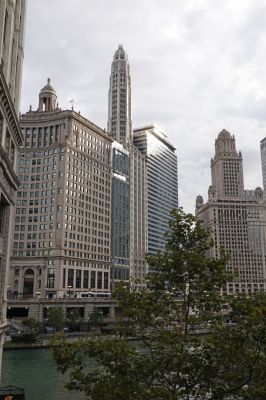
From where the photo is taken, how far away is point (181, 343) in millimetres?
17859

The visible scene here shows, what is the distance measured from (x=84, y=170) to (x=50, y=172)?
50.1 ft

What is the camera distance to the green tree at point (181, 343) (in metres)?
17.5

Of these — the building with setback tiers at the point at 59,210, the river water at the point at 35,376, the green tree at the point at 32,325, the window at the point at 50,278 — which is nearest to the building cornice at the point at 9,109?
the river water at the point at 35,376

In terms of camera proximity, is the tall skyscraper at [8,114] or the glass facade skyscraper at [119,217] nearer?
the tall skyscraper at [8,114]

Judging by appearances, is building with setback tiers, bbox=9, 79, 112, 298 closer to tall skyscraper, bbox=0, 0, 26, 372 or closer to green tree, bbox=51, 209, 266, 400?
tall skyscraper, bbox=0, 0, 26, 372

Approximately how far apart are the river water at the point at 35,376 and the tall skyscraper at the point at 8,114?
1078 centimetres

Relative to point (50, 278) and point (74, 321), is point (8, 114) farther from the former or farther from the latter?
point (50, 278)

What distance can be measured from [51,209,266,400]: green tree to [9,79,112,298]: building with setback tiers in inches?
5100

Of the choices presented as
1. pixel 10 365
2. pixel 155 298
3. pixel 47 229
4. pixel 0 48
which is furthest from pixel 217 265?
pixel 47 229

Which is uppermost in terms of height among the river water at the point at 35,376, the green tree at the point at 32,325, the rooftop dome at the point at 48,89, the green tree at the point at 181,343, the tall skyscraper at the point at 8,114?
the rooftop dome at the point at 48,89

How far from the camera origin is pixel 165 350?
1802 centimetres

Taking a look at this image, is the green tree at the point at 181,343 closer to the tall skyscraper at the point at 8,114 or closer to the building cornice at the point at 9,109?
the building cornice at the point at 9,109

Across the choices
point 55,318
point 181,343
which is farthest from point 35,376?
point 181,343

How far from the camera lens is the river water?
52.2 m
